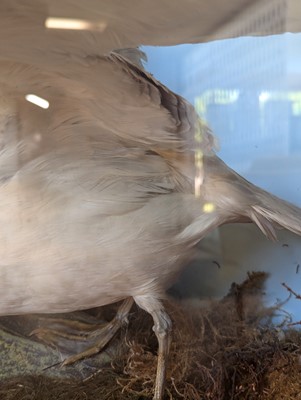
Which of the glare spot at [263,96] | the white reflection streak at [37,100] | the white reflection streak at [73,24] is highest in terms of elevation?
the white reflection streak at [73,24]

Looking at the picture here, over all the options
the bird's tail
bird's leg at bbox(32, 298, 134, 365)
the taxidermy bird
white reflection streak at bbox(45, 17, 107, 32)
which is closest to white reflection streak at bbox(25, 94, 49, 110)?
the taxidermy bird

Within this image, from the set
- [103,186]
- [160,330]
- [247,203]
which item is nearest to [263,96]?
[247,203]

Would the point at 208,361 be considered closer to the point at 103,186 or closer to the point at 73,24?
the point at 103,186

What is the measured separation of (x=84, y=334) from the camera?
1361mm

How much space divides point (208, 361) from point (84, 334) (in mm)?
322

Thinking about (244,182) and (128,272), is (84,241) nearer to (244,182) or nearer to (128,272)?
(128,272)

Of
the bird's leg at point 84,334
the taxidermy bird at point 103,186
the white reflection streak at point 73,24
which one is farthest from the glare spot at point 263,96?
the bird's leg at point 84,334

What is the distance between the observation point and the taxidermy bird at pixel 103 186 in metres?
1.00

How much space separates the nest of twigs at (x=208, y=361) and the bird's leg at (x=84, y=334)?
3 cm

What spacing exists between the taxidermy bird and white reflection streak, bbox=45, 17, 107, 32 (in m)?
0.05

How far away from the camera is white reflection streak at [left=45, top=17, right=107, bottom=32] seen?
89 centimetres

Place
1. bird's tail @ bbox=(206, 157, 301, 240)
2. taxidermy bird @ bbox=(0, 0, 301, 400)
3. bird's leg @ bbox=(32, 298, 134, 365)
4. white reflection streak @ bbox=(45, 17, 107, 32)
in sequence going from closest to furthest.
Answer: white reflection streak @ bbox=(45, 17, 107, 32), taxidermy bird @ bbox=(0, 0, 301, 400), bird's tail @ bbox=(206, 157, 301, 240), bird's leg @ bbox=(32, 298, 134, 365)

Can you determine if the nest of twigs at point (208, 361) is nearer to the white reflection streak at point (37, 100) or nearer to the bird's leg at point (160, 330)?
the bird's leg at point (160, 330)

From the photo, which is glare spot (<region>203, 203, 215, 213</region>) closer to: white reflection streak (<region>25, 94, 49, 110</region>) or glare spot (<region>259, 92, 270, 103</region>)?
glare spot (<region>259, 92, 270, 103</region>)
